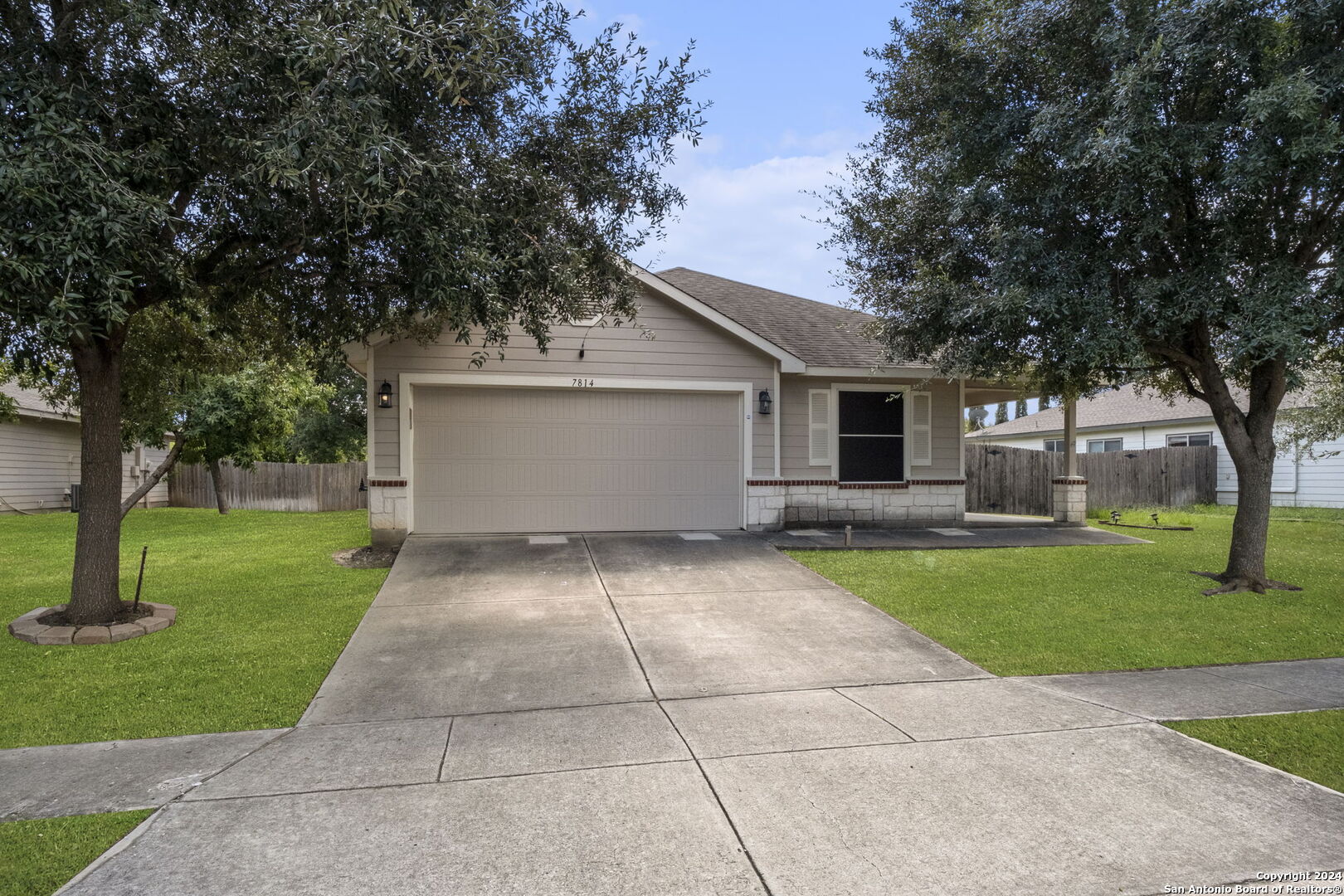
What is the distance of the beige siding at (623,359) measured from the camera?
10492 millimetres

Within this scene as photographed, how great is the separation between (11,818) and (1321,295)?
10.4m

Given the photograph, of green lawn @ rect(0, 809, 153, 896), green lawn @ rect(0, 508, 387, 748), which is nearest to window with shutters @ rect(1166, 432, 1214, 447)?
green lawn @ rect(0, 508, 387, 748)

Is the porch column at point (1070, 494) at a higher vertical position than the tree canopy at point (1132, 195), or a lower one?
lower

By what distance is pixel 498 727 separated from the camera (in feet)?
14.4

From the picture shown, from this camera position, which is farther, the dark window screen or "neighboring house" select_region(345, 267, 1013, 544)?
the dark window screen

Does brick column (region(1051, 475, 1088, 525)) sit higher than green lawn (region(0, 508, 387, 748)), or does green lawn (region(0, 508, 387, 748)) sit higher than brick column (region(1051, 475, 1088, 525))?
brick column (region(1051, 475, 1088, 525))

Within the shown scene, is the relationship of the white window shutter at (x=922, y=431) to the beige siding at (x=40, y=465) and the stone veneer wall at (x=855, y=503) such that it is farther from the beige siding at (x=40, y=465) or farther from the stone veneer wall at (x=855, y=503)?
the beige siding at (x=40, y=465)

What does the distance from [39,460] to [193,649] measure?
16910 mm

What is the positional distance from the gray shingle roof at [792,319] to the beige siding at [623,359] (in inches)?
19.5

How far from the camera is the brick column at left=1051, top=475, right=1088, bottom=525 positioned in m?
13.5

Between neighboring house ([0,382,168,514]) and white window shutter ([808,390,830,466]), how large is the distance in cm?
1455

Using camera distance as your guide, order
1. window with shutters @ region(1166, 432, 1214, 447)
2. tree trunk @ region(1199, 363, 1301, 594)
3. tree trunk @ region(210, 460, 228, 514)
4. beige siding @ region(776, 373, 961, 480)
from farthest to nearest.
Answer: window with shutters @ region(1166, 432, 1214, 447) < tree trunk @ region(210, 460, 228, 514) < beige siding @ region(776, 373, 961, 480) < tree trunk @ region(1199, 363, 1301, 594)

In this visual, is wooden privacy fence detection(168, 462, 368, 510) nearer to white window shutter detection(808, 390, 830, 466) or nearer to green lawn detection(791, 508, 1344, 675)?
white window shutter detection(808, 390, 830, 466)

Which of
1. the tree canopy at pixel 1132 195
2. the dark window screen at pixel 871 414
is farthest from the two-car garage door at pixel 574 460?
the tree canopy at pixel 1132 195
